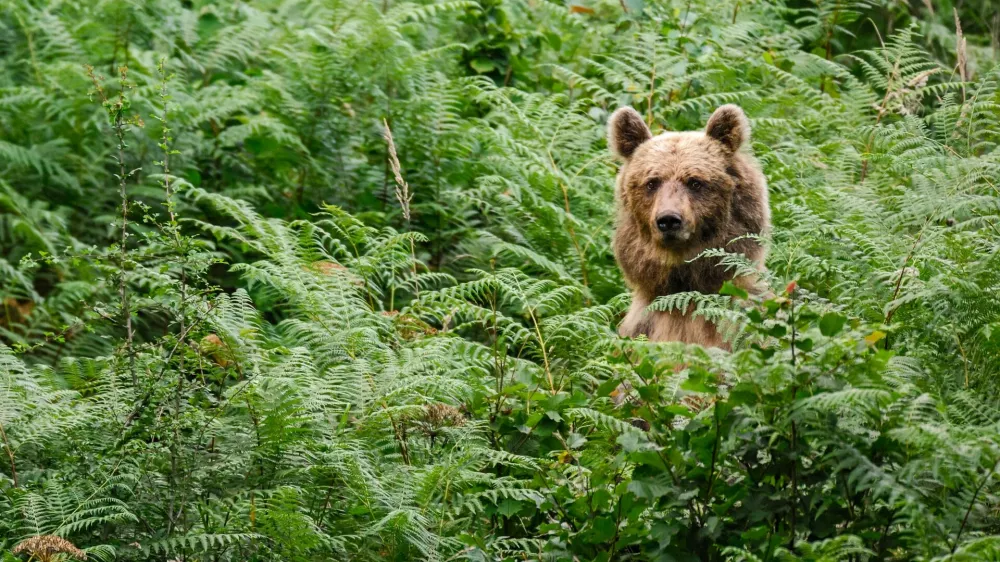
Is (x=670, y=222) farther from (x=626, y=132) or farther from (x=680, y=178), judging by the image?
(x=626, y=132)

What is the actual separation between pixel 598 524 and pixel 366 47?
5.67 meters

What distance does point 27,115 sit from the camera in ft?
28.6

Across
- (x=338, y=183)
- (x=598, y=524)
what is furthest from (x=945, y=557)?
(x=338, y=183)

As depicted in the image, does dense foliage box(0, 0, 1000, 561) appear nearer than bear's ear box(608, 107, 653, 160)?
Yes

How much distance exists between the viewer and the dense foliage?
142 inches

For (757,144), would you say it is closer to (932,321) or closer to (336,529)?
(932,321)

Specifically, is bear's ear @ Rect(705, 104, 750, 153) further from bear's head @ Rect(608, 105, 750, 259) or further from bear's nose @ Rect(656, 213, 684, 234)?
bear's nose @ Rect(656, 213, 684, 234)

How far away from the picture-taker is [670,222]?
634 cm

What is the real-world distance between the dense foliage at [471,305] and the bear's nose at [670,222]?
1.98 ft

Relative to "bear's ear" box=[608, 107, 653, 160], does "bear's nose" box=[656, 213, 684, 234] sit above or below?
below

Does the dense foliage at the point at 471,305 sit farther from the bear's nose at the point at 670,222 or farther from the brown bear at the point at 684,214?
the bear's nose at the point at 670,222

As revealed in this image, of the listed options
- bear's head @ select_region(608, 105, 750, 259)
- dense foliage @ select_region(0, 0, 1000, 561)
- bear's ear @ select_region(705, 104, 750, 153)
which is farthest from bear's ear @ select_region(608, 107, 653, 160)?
dense foliage @ select_region(0, 0, 1000, 561)

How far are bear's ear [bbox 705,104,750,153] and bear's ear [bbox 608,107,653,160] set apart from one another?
44cm

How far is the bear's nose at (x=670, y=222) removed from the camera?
20.8 ft
